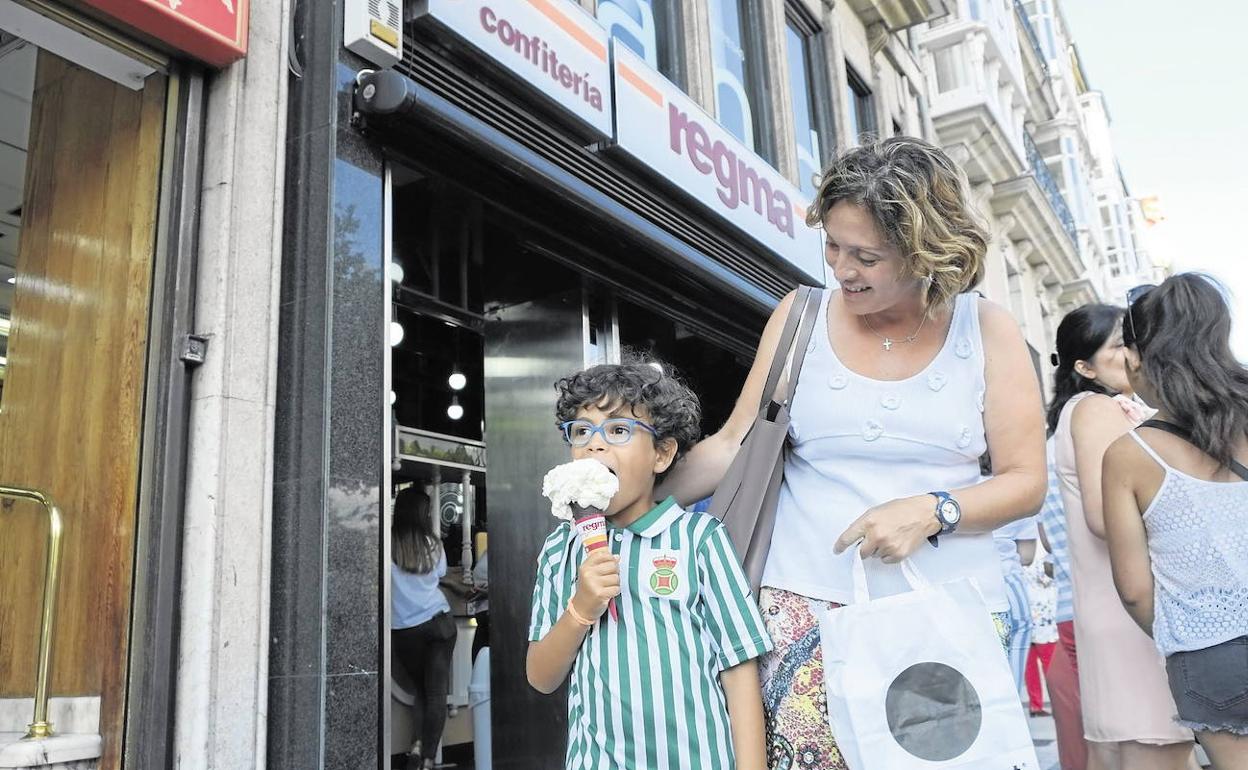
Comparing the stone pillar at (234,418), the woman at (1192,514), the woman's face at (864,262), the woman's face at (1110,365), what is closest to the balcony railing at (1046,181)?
the woman's face at (1110,365)

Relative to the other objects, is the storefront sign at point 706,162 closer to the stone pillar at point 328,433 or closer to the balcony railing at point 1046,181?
the stone pillar at point 328,433

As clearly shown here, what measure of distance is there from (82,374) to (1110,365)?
4.11m

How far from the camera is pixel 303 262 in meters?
4.11

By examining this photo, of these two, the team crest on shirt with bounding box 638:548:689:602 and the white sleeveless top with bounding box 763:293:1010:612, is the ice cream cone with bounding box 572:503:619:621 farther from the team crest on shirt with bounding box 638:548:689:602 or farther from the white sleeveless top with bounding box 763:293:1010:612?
the white sleeveless top with bounding box 763:293:1010:612

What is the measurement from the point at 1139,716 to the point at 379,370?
3.06m

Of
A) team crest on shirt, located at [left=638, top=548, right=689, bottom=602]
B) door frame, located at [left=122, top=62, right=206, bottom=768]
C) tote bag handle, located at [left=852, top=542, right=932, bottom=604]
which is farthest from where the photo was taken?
door frame, located at [left=122, top=62, right=206, bottom=768]

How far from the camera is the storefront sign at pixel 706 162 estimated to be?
654cm

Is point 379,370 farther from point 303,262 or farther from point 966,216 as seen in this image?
point 966,216

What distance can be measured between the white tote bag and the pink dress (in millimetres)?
1471

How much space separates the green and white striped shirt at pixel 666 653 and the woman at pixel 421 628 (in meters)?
4.61

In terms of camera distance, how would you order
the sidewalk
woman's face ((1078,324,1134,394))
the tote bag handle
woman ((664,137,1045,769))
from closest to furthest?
1. the tote bag handle
2. woman ((664,137,1045,769))
3. woman's face ((1078,324,1134,394))
4. the sidewalk

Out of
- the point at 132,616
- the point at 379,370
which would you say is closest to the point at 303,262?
the point at 379,370

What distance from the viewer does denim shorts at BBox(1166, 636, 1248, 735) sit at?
2.46 metres

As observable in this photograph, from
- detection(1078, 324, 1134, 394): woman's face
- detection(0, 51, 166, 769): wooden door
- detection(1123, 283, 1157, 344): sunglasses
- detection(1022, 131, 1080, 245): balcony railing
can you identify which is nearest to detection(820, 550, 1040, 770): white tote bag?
detection(1123, 283, 1157, 344): sunglasses
